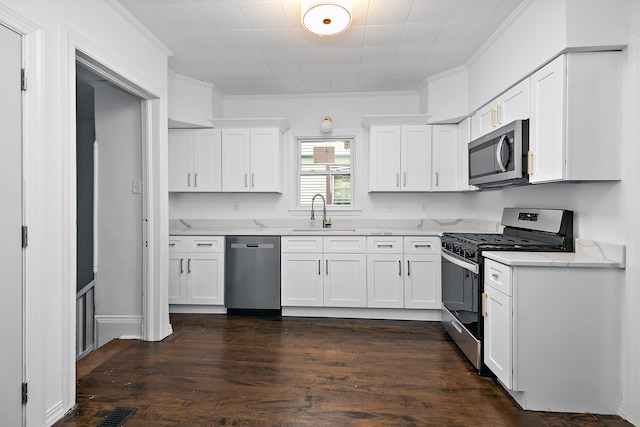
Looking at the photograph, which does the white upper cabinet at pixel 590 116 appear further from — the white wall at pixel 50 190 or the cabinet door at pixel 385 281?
the white wall at pixel 50 190

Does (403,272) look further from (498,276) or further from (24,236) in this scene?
(24,236)

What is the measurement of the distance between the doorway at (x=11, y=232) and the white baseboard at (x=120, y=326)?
134 cm

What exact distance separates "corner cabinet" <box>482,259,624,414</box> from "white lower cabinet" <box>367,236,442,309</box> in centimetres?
147

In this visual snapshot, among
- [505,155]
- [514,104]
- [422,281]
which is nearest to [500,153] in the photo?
[505,155]

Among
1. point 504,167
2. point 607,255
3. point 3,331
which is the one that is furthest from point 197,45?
point 607,255

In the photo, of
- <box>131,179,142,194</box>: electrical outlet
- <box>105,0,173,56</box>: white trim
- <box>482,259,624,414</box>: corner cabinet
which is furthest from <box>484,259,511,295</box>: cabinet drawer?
<box>105,0,173,56</box>: white trim

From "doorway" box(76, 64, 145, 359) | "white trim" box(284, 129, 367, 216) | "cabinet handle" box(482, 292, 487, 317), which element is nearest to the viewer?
"cabinet handle" box(482, 292, 487, 317)

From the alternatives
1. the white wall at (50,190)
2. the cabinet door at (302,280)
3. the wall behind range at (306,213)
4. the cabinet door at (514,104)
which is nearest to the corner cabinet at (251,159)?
the wall behind range at (306,213)

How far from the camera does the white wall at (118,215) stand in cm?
297

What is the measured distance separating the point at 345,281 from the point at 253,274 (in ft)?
3.24

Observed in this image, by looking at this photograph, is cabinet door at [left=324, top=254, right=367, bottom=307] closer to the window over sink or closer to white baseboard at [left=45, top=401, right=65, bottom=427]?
the window over sink

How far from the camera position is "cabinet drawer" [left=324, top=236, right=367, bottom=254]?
3527mm

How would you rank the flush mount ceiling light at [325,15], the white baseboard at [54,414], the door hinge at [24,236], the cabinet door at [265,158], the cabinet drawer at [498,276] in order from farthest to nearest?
1. the cabinet door at [265,158]
2. the flush mount ceiling light at [325,15]
3. the cabinet drawer at [498,276]
4. the white baseboard at [54,414]
5. the door hinge at [24,236]

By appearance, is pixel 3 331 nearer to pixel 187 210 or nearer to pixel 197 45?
pixel 197 45
